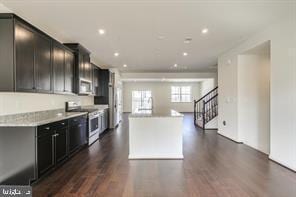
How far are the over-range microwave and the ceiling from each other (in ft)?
3.27

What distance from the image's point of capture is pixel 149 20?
13.0 ft

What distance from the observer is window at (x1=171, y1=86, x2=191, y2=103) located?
1725 cm

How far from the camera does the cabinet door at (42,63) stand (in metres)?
3.70

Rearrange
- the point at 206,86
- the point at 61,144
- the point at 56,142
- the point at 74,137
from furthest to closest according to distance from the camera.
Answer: the point at 206,86, the point at 74,137, the point at 61,144, the point at 56,142

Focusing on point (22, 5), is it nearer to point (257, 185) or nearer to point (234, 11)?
point (234, 11)

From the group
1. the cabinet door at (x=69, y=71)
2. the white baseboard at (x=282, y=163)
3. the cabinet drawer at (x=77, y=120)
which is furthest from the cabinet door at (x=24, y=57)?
the white baseboard at (x=282, y=163)

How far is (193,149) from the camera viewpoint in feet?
17.5

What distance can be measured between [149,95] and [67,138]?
1284 cm

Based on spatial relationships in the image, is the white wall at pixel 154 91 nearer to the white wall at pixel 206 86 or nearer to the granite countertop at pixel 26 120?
the white wall at pixel 206 86

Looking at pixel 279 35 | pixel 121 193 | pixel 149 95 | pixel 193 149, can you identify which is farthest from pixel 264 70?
pixel 149 95

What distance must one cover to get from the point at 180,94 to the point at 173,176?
1406cm

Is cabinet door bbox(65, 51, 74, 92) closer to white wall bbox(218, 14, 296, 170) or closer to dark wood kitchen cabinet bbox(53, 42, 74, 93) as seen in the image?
dark wood kitchen cabinet bbox(53, 42, 74, 93)

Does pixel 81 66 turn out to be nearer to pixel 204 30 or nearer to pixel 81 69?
pixel 81 69

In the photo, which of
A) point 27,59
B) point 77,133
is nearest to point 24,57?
point 27,59
